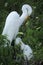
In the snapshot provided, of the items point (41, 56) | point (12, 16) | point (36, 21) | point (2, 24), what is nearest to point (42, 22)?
point (36, 21)

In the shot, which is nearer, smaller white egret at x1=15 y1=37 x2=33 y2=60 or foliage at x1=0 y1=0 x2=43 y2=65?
foliage at x1=0 y1=0 x2=43 y2=65

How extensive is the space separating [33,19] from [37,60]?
2.54m

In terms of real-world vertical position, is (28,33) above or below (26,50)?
above

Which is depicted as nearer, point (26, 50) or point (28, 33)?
point (26, 50)

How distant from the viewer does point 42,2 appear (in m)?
8.56

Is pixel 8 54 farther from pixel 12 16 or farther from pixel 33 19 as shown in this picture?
pixel 33 19

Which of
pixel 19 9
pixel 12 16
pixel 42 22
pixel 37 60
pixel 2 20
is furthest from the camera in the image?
pixel 19 9

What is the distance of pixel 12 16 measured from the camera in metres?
6.35


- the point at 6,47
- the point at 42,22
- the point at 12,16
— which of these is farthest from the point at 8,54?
the point at 42,22

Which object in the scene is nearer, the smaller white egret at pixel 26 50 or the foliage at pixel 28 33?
the foliage at pixel 28 33

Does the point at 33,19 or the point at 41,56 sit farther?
Answer: the point at 33,19

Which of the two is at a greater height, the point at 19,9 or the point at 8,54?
the point at 19,9

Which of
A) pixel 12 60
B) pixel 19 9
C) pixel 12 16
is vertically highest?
pixel 19 9

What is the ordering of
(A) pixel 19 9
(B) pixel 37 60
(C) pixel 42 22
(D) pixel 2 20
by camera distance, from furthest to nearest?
(A) pixel 19 9 < (D) pixel 2 20 < (C) pixel 42 22 < (B) pixel 37 60
